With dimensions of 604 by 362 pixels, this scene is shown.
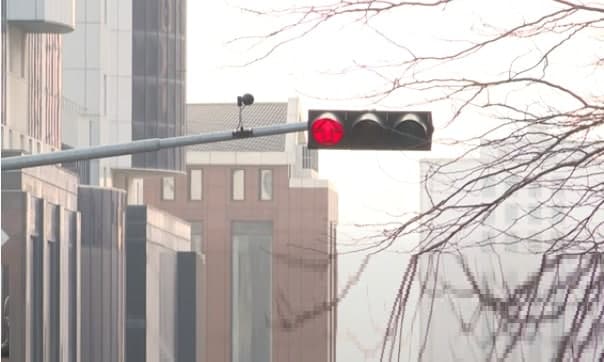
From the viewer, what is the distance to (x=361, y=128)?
1392cm

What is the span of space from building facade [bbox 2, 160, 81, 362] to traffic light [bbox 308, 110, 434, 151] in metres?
27.6

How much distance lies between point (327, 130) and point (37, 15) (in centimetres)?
3827

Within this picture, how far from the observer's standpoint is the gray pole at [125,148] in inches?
580

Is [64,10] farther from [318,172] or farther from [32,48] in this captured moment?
[318,172]

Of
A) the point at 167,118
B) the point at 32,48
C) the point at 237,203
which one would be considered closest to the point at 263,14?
the point at 32,48

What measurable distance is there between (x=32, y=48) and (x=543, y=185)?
4584 centimetres

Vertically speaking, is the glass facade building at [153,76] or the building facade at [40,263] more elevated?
the glass facade building at [153,76]

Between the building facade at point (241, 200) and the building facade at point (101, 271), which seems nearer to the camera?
the building facade at point (101, 271)

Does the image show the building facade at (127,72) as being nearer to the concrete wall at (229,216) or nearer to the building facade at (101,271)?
the building facade at (101,271)

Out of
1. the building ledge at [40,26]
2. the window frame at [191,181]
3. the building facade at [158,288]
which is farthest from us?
the window frame at [191,181]

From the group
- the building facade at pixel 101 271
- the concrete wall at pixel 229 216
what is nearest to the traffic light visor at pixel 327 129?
the building facade at pixel 101 271

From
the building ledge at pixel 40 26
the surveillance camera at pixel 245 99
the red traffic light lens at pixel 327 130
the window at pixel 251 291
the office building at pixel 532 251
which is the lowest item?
the window at pixel 251 291

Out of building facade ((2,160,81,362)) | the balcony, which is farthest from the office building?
the balcony

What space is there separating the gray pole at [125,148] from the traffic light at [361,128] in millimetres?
544
